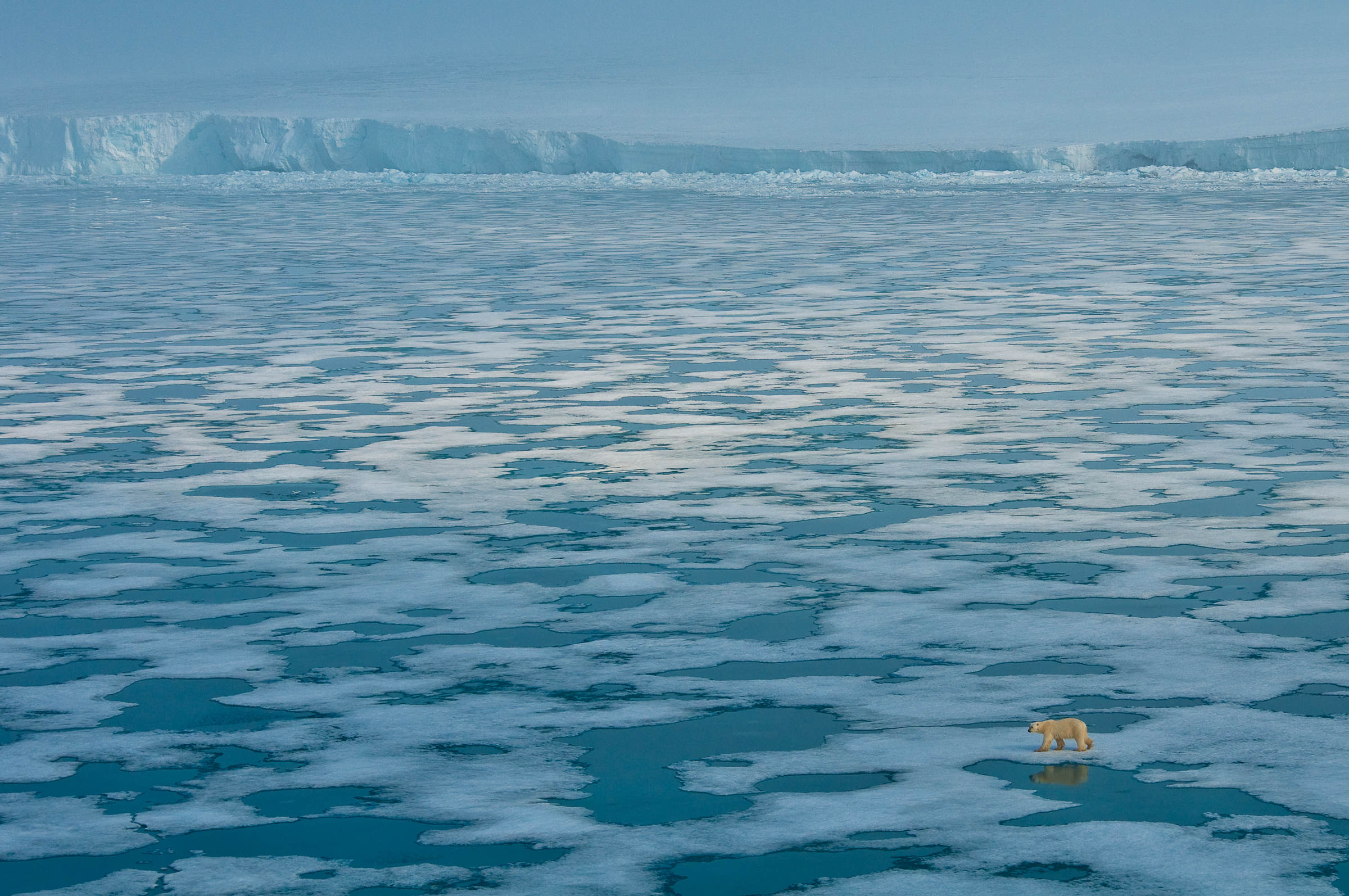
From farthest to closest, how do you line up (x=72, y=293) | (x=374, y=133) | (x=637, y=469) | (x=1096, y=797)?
(x=374, y=133) → (x=72, y=293) → (x=637, y=469) → (x=1096, y=797)

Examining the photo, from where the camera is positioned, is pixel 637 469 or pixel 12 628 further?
pixel 637 469

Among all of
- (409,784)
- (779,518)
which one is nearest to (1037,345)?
(779,518)

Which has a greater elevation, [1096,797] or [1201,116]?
[1201,116]

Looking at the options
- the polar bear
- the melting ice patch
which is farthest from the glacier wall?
the polar bear

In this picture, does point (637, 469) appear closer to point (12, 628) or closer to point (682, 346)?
point (12, 628)

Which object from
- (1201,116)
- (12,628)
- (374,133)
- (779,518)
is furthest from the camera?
(1201,116)

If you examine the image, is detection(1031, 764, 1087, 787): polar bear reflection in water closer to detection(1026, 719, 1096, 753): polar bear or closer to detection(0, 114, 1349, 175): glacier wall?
detection(1026, 719, 1096, 753): polar bear
